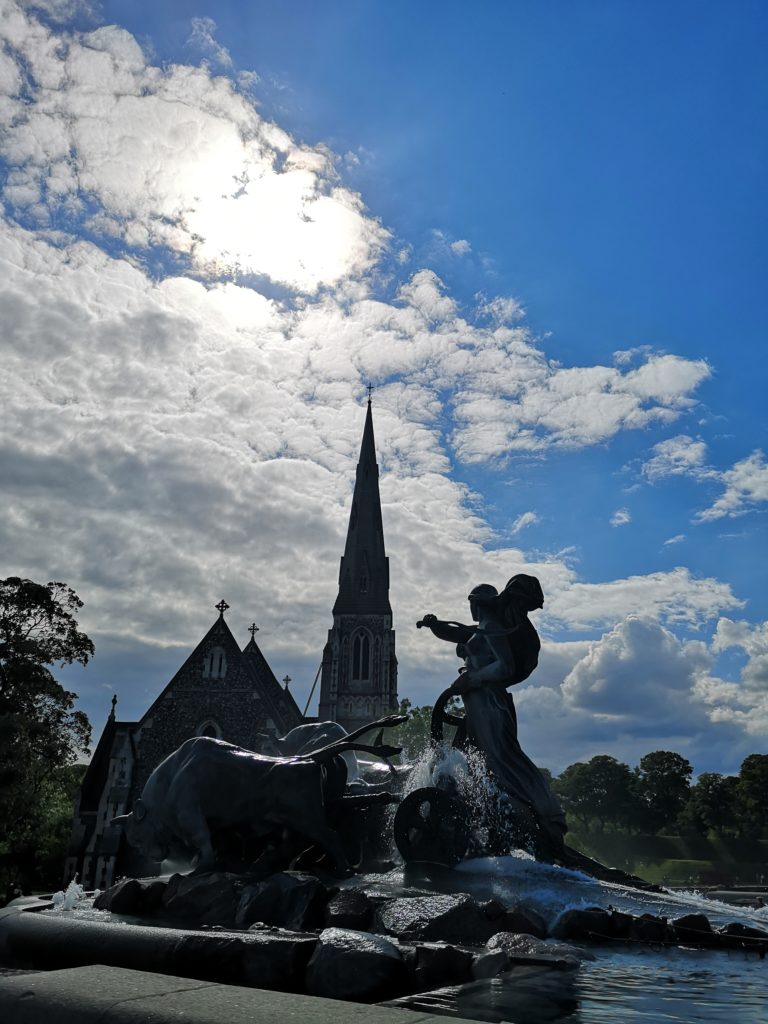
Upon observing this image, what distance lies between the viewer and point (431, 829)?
9.91 m

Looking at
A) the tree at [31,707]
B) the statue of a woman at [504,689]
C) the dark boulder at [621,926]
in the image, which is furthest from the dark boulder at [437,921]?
the tree at [31,707]

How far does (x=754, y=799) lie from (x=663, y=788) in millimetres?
7229

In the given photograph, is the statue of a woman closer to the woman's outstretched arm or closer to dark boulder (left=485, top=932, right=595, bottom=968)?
the woman's outstretched arm

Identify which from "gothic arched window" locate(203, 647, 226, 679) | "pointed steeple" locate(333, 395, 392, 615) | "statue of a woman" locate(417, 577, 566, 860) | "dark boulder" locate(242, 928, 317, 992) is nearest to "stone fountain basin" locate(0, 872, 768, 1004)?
"dark boulder" locate(242, 928, 317, 992)

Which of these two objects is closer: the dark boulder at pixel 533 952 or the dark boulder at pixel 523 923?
the dark boulder at pixel 533 952

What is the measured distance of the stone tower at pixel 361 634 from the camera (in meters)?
62.0

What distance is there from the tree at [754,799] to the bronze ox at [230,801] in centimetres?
6341

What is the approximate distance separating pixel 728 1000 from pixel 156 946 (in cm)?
347

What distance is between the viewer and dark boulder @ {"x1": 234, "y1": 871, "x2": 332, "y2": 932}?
661cm

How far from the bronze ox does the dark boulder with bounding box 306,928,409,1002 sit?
11.5 feet

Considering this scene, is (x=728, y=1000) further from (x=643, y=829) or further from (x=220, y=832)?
(x=643, y=829)

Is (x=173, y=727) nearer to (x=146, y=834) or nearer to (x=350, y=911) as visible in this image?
(x=146, y=834)

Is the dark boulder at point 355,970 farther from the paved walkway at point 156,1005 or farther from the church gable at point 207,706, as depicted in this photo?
the church gable at point 207,706

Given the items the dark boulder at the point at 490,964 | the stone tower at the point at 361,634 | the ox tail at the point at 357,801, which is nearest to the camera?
the dark boulder at the point at 490,964
